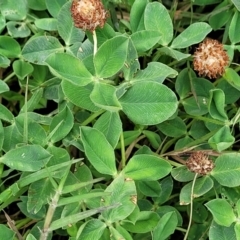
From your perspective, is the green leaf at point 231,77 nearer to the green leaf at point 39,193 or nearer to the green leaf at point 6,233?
the green leaf at point 39,193

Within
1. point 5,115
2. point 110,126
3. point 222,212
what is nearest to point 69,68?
point 110,126

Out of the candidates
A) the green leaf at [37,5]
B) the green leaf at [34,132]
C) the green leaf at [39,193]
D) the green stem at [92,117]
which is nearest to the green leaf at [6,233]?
the green leaf at [39,193]

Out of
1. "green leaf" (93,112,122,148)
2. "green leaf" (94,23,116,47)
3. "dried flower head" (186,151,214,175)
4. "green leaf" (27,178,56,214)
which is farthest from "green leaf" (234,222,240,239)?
"green leaf" (94,23,116,47)

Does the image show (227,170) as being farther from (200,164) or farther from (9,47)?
(9,47)

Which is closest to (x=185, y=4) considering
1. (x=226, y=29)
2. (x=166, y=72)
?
(x=226, y=29)

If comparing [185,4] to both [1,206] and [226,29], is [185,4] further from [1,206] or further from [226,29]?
[1,206]
